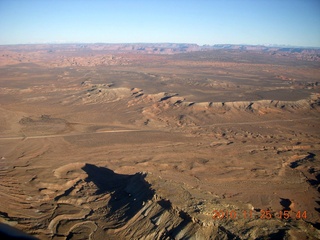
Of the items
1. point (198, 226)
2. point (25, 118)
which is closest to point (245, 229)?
point (198, 226)

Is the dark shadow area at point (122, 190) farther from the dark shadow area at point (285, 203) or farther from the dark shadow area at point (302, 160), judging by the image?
the dark shadow area at point (302, 160)

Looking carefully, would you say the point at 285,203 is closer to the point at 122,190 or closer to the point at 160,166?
the point at 160,166

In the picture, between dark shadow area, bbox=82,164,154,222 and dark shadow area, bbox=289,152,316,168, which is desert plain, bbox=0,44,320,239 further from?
dark shadow area, bbox=289,152,316,168

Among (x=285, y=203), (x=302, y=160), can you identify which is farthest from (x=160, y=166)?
(x=302, y=160)

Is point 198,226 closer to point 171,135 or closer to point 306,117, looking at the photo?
point 171,135

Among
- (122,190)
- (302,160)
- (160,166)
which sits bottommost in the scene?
(302,160)

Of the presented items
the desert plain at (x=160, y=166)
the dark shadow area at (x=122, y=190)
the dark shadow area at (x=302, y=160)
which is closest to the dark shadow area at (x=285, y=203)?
the desert plain at (x=160, y=166)
